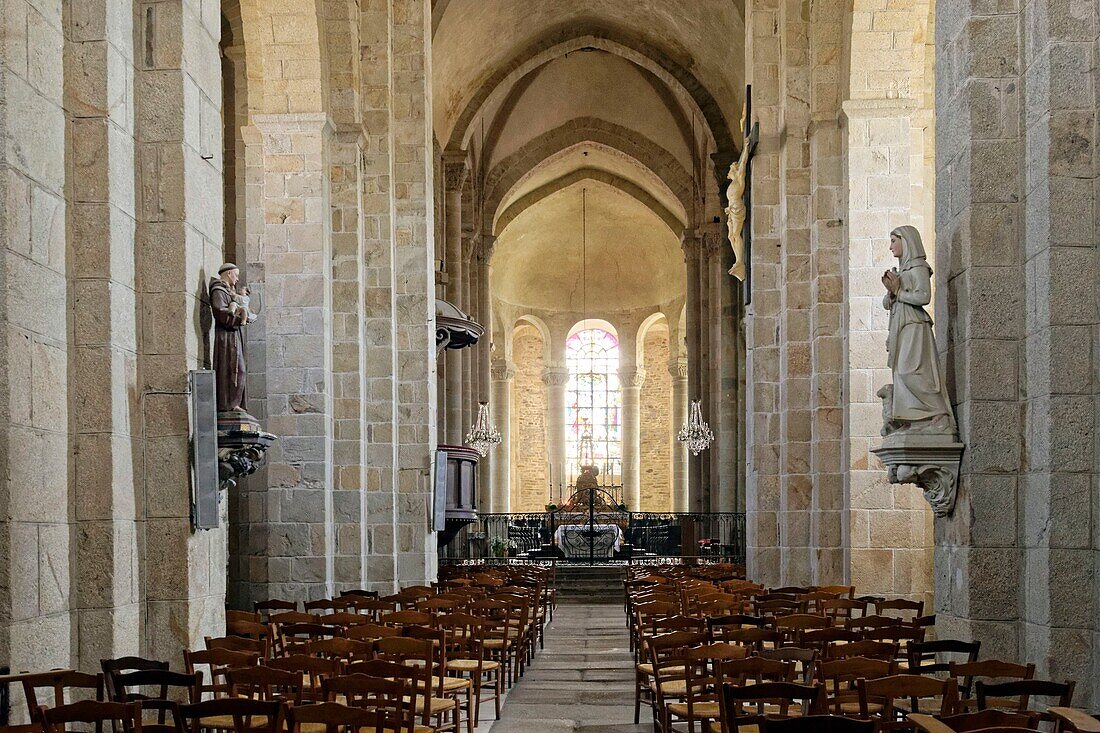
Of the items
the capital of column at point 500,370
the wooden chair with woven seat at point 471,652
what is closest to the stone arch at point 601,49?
the capital of column at point 500,370

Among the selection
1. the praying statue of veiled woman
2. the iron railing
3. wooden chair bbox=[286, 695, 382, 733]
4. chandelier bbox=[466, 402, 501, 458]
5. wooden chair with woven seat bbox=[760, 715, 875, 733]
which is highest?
the praying statue of veiled woman

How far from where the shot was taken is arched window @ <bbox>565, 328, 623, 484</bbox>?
4203cm

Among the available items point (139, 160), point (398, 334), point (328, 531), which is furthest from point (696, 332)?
point (139, 160)

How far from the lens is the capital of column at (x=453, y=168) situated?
90.0 ft

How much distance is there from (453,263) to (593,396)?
48.8 ft

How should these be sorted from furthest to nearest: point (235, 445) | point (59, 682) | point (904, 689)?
point (235, 445) → point (59, 682) → point (904, 689)

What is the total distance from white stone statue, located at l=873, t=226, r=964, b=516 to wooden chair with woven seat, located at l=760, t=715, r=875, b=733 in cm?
362

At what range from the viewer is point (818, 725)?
4625 millimetres

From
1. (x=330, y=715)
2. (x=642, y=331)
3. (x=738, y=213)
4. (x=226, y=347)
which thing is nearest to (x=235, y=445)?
(x=226, y=347)

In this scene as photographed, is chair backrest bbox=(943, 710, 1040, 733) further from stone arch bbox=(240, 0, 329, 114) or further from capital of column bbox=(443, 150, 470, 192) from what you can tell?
capital of column bbox=(443, 150, 470, 192)

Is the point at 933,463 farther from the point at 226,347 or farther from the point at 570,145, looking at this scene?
the point at 570,145

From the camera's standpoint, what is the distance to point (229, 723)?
6.96 metres

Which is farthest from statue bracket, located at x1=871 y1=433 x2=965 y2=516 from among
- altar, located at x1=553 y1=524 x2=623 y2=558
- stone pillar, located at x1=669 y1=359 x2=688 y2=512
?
stone pillar, located at x1=669 y1=359 x2=688 y2=512

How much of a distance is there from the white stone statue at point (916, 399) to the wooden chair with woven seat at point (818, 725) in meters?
3.62
